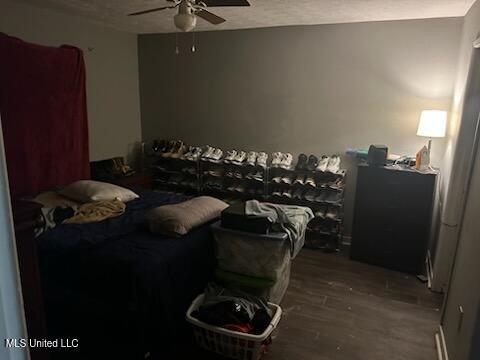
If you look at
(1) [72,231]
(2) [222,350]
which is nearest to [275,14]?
(1) [72,231]

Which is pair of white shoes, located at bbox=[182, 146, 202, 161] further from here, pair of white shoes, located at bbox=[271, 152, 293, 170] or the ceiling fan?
the ceiling fan

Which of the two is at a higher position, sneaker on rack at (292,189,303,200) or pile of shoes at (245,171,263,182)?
pile of shoes at (245,171,263,182)

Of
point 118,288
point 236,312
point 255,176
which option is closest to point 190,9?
point 118,288

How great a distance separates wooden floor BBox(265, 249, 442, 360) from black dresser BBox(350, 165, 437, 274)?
0.14 metres

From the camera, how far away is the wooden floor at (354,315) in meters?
2.12

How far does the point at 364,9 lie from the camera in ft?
9.50

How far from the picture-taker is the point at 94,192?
2.94m

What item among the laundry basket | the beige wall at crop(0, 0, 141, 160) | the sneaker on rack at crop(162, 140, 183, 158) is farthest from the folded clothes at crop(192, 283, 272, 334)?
the beige wall at crop(0, 0, 141, 160)

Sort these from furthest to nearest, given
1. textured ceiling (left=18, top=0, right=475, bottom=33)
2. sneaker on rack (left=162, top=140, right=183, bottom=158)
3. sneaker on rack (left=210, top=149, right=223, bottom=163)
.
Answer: sneaker on rack (left=162, top=140, right=183, bottom=158), sneaker on rack (left=210, top=149, right=223, bottom=163), textured ceiling (left=18, top=0, right=475, bottom=33)

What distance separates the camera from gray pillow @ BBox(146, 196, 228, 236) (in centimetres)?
224

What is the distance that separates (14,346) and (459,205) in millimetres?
2825

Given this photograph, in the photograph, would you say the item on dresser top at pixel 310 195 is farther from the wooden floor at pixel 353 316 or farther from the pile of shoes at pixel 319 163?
the wooden floor at pixel 353 316

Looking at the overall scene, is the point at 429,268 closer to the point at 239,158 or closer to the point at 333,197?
the point at 333,197

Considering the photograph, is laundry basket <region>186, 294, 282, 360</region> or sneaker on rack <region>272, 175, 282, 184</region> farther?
sneaker on rack <region>272, 175, 282, 184</region>
